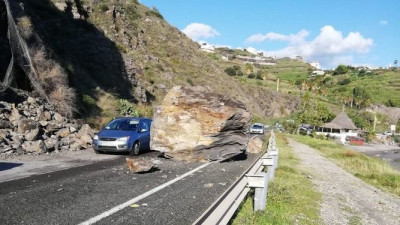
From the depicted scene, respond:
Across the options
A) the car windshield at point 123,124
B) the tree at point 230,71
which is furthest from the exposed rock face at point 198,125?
the tree at point 230,71

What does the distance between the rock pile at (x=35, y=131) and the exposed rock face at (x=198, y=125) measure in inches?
160

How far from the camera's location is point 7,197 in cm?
782

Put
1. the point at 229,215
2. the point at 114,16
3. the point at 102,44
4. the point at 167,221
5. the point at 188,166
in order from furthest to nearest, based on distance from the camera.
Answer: the point at 114,16 < the point at 102,44 < the point at 188,166 < the point at 167,221 < the point at 229,215

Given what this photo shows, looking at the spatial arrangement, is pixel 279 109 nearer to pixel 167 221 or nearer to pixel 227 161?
pixel 227 161

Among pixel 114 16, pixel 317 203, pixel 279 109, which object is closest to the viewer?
pixel 317 203

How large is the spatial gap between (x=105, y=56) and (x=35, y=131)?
27.3 meters

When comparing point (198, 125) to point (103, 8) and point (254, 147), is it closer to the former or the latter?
point (254, 147)

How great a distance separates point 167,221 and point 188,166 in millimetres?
7353

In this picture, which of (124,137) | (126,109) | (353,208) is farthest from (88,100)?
(353,208)

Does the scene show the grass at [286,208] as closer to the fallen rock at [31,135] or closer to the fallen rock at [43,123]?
the fallen rock at [31,135]

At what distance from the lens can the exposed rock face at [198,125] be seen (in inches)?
606

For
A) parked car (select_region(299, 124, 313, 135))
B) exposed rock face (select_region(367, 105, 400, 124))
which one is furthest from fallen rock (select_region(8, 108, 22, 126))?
exposed rock face (select_region(367, 105, 400, 124))

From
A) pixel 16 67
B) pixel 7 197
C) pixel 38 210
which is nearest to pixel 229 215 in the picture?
pixel 38 210

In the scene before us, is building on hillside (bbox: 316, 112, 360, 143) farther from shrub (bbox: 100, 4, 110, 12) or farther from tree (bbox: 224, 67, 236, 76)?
shrub (bbox: 100, 4, 110, 12)
